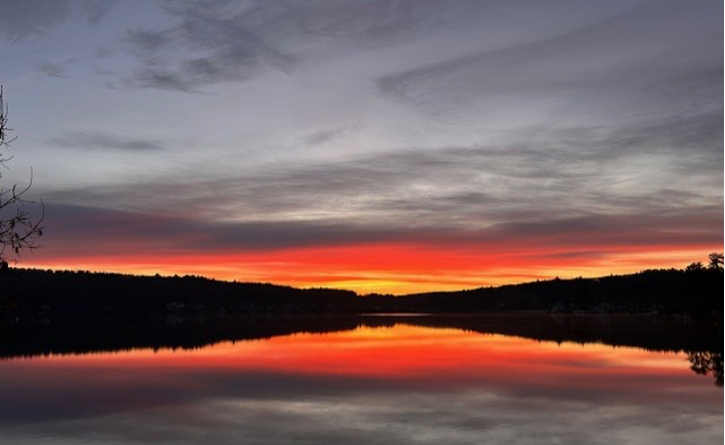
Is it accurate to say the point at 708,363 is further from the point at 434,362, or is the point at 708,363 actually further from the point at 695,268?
the point at 695,268

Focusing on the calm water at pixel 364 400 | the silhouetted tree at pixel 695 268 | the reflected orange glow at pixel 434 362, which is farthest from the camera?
the silhouetted tree at pixel 695 268

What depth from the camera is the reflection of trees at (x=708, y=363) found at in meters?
39.6

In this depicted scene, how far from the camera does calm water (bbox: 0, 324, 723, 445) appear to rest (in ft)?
81.2

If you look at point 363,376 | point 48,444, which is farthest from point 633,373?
point 48,444

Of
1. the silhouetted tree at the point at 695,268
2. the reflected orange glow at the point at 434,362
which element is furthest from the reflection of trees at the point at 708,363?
the silhouetted tree at the point at 695,268

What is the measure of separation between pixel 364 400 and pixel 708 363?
1025 inches

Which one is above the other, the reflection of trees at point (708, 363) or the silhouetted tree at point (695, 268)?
the silhouetted tree at point (695, 268)

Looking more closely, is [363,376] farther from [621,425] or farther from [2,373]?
[2,373]

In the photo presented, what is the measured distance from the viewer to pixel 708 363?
45625mm

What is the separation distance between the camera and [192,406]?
32281 mm

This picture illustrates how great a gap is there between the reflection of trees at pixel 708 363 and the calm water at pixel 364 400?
2.61 feet

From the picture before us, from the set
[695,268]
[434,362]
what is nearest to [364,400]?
[434,362]

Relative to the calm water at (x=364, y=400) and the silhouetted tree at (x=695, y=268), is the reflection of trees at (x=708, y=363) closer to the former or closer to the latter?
the calm water at (x=364, y=400)

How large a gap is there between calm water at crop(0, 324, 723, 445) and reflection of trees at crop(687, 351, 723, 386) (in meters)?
0.80
